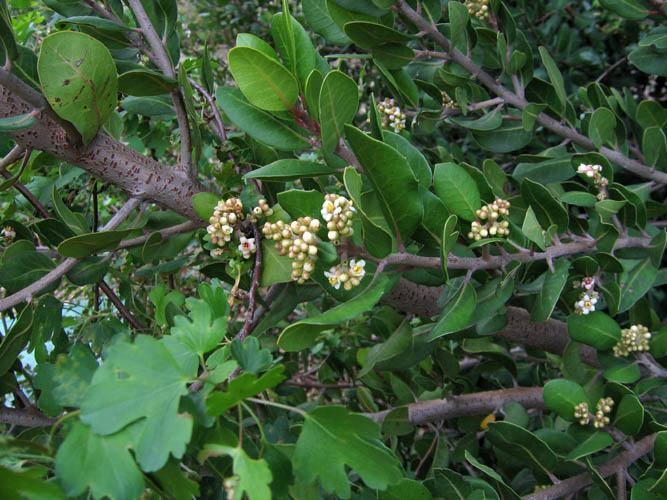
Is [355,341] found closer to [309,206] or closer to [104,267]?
[104,267]

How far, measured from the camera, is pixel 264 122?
929 millimetres

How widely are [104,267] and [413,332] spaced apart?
705 millimetres

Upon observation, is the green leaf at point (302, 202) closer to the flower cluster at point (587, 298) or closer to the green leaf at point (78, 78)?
the green leaf at point (78, 78)

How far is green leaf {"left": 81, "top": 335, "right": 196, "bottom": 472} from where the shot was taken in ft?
2.10

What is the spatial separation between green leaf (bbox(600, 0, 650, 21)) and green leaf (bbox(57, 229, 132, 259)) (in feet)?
4.40

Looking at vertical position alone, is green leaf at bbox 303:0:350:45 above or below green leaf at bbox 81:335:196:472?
above

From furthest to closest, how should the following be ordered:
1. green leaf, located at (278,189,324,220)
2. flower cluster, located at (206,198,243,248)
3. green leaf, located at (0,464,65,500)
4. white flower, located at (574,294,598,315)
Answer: white flower, located at (574,294,598,315)
flower cluster, located at (206,198,243,248)
green leaf, located at (278,189,324,220)
green leaf, located at (0,464,65,500)

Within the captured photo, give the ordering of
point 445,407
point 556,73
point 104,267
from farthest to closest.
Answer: point 445,407 < point 556,73 < point 104,267

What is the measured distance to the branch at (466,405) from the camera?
1.54m

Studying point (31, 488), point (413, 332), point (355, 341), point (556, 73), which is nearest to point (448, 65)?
point (556, 73)

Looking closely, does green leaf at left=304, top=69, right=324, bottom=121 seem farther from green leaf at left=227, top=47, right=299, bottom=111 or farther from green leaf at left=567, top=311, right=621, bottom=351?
green leaf at left=567, top=311, right=621, bottom=351

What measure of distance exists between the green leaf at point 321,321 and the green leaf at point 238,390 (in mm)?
100

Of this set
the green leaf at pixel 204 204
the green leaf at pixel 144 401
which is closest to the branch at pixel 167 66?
the green leaf at pixel 204 204

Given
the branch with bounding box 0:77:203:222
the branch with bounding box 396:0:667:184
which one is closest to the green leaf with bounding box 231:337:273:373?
the branch with bounding box 0:77:203:222
